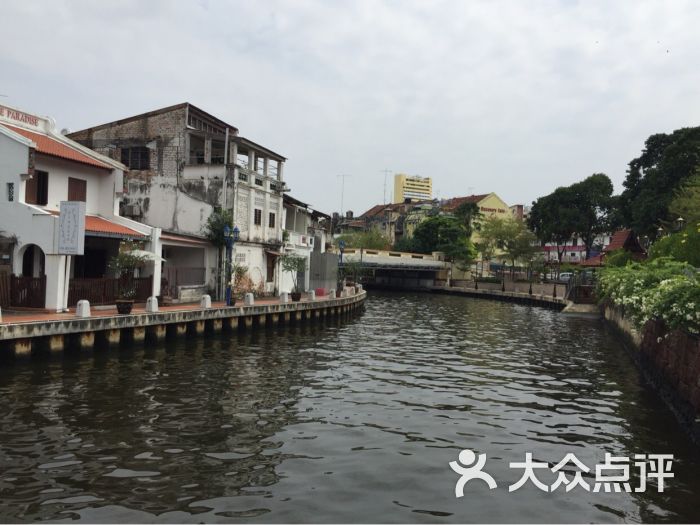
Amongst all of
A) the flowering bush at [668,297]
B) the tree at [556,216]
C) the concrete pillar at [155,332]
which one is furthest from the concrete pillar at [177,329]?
the tree at [556,216]

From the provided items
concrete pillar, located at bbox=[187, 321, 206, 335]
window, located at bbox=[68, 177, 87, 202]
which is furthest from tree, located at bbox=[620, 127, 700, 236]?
window, located at bbox=[68, 177, 87, 202]

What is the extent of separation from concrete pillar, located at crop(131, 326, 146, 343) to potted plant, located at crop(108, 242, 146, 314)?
4.66 feet

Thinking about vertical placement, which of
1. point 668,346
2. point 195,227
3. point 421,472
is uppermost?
point 195,227

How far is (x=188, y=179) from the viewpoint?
3681 cm

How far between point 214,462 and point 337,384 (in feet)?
24.9

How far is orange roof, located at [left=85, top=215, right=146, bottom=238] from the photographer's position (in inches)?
1022

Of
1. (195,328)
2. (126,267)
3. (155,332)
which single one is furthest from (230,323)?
(126,267)

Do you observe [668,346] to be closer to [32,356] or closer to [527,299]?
[32,356]

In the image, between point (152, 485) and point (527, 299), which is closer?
point (152, 485)

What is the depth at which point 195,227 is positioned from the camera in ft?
119

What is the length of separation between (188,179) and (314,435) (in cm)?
2753

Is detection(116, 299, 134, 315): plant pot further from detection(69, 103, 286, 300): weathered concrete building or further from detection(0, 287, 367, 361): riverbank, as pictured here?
detection(69, 103, 286, 300): weathered concrete building

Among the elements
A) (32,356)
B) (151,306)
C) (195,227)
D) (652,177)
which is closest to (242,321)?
(151,306)

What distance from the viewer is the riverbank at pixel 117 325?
19156mm
